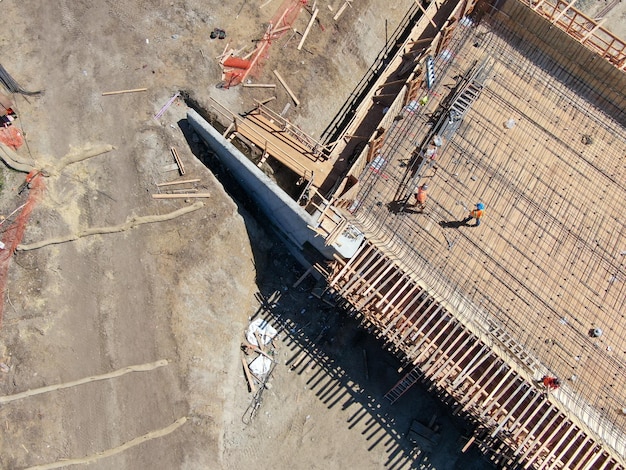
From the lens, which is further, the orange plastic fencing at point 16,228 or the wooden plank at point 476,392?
the orange plastic fencing at point 16,228

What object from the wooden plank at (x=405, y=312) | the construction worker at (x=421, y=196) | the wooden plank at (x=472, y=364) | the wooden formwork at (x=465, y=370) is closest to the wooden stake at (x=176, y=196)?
the wooden formwork at (x=465, y=370)

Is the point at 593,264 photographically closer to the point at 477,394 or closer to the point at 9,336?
the point at 477,394

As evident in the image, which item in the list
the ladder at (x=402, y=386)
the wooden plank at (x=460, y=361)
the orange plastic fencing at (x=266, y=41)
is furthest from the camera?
the orange plastic fencing at (x=266, y=41)

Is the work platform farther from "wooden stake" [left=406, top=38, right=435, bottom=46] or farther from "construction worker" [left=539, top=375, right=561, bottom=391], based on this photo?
"construction worker" [left=539, top=375, right=561, bottom=391]

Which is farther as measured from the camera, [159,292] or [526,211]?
[526,211]

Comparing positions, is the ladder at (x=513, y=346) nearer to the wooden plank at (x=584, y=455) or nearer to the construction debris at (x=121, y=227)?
the wooden plank at (x=584, y=455)

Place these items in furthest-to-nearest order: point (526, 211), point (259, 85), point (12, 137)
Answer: point (259, 85), point (526, 211), point (12, 137)

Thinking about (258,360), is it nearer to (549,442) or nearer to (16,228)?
(16,228)

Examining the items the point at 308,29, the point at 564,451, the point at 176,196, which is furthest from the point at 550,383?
the point at 308,29
